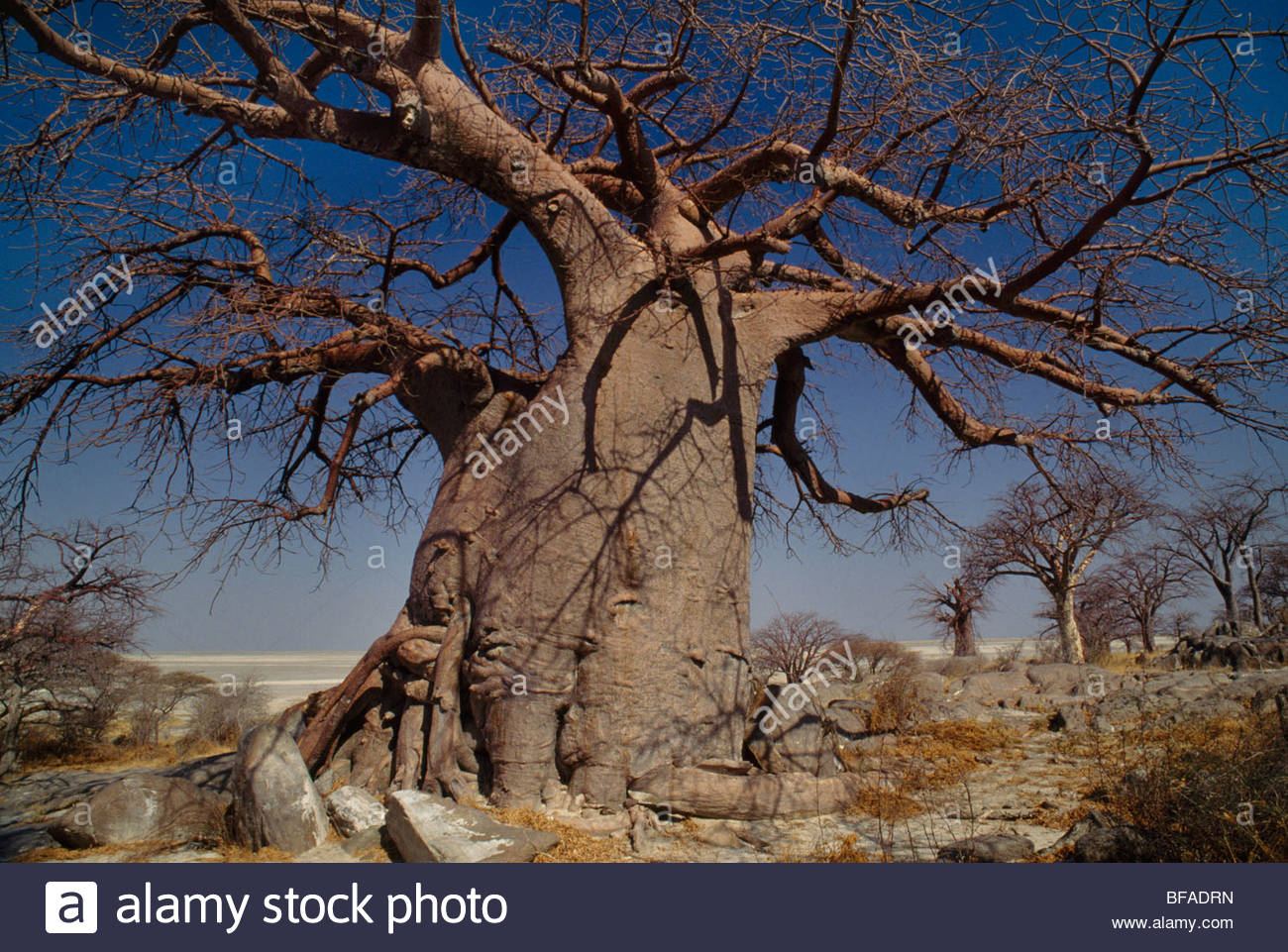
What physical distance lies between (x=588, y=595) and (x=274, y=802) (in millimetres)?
1805

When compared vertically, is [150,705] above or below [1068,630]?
below

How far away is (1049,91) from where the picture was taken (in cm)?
361

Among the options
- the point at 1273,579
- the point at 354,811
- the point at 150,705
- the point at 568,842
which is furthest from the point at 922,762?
the point at 1273,579

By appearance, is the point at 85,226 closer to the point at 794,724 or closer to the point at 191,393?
the point at 191,393

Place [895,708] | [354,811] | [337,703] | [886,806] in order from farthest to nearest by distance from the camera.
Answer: [895,708] < [337,703] < [886,806] < [354,811]

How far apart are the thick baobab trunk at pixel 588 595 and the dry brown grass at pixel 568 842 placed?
185mm

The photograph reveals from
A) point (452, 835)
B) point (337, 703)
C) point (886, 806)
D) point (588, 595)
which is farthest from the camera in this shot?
point (337, 703)

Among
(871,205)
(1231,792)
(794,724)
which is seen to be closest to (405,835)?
(794,724)

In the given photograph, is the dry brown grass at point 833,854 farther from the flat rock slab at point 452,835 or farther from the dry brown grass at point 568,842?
the flat rock slab at point 452,835

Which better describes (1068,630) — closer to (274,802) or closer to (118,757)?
(274,802)

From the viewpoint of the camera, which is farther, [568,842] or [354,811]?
[354,811]

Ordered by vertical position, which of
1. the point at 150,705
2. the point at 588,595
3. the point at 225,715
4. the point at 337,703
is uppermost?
the point at 588,595

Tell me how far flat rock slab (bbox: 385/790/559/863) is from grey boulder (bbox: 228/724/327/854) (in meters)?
0.41

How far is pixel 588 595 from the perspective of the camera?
4.36m
